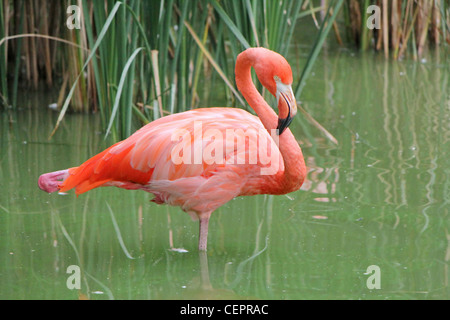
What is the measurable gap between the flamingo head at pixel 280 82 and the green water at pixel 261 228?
677mm

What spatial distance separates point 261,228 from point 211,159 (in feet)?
2.18

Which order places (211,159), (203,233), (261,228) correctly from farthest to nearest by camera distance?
(261,228) → (203,233) → (211,159)

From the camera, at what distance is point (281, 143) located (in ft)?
10.2

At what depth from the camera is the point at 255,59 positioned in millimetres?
3088

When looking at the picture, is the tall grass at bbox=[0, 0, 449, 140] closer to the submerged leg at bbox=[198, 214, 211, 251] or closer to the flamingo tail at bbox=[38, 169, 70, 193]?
the flamingo tail at bbox=[38, 169, 70, 193]

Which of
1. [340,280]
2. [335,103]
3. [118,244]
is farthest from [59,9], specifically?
Answer: [340,280]

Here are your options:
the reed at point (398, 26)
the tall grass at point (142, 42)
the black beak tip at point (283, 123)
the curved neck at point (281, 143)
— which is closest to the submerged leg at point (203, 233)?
the curved neck at point (281, 143)

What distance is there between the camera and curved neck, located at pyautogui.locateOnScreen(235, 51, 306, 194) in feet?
10.2

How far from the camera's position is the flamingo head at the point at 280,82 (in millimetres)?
2938

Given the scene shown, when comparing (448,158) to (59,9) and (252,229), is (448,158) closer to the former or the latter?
(252,229)

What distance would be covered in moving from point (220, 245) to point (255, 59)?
92 cm

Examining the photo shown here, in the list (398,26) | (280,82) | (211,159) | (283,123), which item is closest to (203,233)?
(211,159)

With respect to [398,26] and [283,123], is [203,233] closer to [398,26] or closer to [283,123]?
[283,123]

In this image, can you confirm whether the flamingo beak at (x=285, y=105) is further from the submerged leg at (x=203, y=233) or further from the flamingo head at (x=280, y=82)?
the submerged leg at (x=203, y=233)
